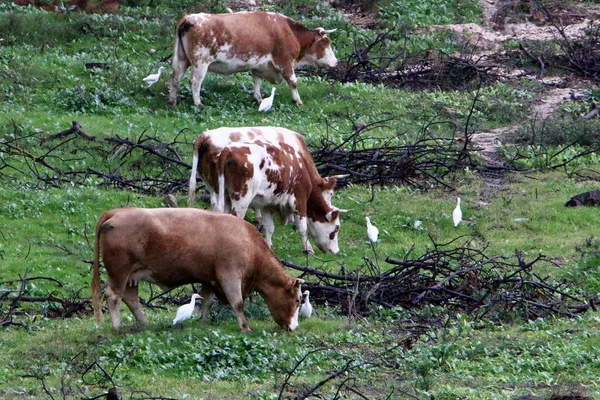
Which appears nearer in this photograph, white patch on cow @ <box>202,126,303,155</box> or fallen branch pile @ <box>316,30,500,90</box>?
white patch on cow @ <box>202,126,303,155</box>

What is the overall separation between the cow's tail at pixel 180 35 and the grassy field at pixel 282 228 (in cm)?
91

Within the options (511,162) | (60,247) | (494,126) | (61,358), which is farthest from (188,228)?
(494,126)

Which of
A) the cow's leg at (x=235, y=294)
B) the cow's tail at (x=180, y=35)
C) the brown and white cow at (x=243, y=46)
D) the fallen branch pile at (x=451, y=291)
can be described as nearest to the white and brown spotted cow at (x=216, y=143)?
the fallen branch pile at (x=451, y=291)

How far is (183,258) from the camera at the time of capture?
11672 millimetres

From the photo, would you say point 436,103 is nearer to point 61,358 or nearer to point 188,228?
point 188,228

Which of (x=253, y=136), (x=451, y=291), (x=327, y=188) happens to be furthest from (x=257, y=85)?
(x=451, y=291)

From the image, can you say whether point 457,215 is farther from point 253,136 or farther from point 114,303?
point 114,303

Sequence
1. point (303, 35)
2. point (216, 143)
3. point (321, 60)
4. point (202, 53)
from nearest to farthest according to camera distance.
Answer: point (216, 143) → point (202, 53) → point (303, 35) → point (321, 60)

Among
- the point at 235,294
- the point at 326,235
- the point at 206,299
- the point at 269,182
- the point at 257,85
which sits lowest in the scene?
the point at 257,85

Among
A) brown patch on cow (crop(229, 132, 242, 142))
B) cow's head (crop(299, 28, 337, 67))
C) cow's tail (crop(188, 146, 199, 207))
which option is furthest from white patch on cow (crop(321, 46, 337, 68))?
cow's tail (crop(188, 146, 199, 207))

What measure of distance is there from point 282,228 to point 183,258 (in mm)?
5766

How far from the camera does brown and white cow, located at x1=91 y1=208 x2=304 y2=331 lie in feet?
37.9

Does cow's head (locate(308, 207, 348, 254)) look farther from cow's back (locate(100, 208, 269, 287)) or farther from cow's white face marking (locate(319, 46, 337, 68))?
cow's white face marking (locate(319, 46, 337, 68))

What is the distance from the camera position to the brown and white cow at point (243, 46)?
2222 centimetres
